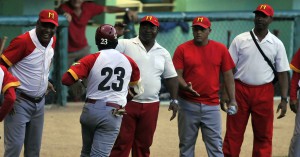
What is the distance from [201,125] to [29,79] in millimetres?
1965

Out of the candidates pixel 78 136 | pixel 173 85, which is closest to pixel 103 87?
pixel 173 85

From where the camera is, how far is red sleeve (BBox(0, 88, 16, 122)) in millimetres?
7941

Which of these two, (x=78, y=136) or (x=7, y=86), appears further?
(x=78, y=136)

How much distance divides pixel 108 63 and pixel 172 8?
9030 millimetres

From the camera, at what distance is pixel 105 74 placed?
28.0 feet

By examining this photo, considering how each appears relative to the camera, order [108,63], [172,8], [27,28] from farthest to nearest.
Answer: [172,8], [27,28], [108,63]

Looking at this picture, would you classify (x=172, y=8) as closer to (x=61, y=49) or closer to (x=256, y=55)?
(x=61, y=49)

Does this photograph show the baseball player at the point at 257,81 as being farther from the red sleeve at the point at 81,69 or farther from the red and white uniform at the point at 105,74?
the red sleeve at the point at 81,69

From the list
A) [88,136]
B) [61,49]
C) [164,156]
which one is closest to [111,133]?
[88,136]

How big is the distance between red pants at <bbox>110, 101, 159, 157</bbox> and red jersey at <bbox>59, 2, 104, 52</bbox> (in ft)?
17.6

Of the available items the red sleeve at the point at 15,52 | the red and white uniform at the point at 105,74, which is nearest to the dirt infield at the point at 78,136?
the red sleeve at the point at 15,52

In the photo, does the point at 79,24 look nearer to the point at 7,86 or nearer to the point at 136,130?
the point at 136,130

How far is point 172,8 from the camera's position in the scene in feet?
57.2

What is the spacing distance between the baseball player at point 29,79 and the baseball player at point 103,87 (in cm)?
56
